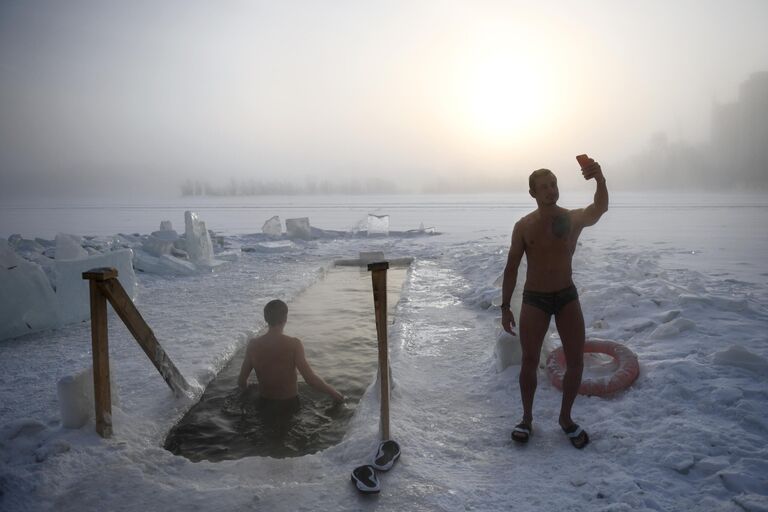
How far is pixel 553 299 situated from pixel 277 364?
2374 millimetres

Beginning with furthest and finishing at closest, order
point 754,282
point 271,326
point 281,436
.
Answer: point 754,282 → point 271,326 → point 281,436

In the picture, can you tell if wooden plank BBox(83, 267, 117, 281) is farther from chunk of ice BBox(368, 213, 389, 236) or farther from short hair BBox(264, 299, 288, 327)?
chunk of ice BBox(368, 213, 389, 236)

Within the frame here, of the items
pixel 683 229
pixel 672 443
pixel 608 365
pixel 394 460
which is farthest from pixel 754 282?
pixel 683 229

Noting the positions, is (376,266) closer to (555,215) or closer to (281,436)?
(555,215)

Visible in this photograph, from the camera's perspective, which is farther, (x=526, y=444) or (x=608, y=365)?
(x=608, y=365)

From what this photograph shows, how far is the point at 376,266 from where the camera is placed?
2.81 m

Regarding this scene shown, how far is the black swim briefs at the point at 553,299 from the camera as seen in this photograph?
300 centimetres

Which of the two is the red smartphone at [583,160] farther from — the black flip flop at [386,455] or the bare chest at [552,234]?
the black flip flop at [386,455]

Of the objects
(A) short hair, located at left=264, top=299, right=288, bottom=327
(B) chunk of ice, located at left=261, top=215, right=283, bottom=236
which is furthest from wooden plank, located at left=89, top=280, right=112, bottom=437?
(B) chunk of ice, located at left=261, top=215, right=283, bottom=236

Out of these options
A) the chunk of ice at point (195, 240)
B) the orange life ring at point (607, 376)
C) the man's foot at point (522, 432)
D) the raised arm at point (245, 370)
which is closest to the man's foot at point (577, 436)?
A: the man's foot at point (522, 432)

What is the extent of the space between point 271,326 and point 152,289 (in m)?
6.17

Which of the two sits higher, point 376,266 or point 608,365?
point 376,266

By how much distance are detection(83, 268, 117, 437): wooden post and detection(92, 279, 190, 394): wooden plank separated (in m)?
0.05

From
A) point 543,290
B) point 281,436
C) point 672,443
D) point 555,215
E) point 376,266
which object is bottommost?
point 281,436
